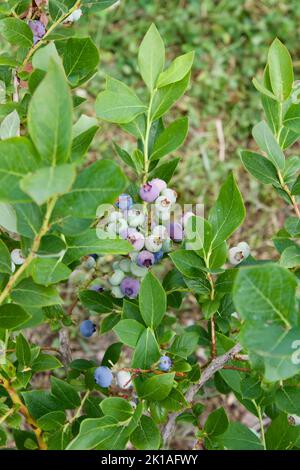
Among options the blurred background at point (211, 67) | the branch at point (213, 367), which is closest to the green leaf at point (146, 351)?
the branch at point (213, 367)

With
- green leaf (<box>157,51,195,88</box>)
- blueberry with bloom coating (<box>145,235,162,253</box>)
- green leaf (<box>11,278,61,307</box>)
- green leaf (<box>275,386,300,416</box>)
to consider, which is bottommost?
green leaf (<box>275,386,300,416</box>)

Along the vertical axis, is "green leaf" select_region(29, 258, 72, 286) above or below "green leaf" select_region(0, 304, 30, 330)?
above

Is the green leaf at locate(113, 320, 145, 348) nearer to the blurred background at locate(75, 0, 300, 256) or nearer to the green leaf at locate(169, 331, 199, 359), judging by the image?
the green leaf at locate(169, 331, 199, 359)

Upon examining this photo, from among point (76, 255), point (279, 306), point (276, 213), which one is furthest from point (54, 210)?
point (276, 213)

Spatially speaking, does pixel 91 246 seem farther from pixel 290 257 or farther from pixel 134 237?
pixel 290 257

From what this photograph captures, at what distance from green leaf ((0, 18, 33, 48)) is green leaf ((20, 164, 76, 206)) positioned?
0.51 metres

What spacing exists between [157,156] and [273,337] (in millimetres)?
483

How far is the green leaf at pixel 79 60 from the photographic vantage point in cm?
97

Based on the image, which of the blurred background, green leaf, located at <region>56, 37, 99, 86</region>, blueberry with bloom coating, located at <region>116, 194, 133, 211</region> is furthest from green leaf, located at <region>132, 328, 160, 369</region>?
the blurred background

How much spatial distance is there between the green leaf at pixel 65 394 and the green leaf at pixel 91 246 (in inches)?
12.0

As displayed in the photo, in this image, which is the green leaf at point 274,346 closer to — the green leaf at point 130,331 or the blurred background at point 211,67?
the green leaf at point 130,331

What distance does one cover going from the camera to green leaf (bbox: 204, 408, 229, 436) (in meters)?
1.05

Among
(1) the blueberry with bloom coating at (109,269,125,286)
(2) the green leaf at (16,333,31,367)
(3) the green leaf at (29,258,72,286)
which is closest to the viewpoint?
(3) the green leaf at (29,258,72,286)
